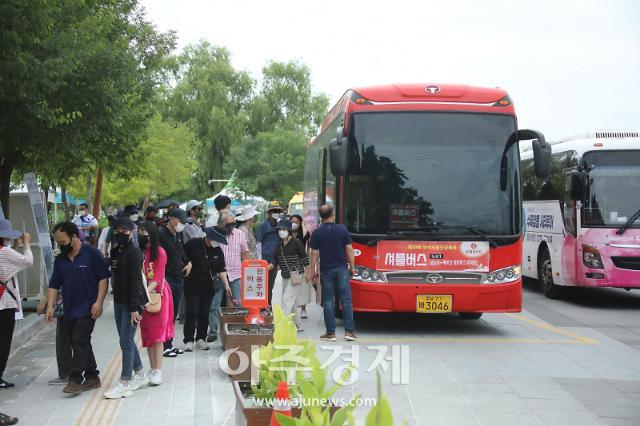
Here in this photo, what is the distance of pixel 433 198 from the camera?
1175cm

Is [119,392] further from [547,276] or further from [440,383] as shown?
[547,276]

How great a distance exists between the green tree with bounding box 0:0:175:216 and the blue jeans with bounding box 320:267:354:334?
13.7ft

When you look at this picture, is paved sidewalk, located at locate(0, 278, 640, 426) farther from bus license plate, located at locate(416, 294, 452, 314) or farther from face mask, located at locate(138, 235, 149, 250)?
face mask, located at locate(138, 235, 149, 250)

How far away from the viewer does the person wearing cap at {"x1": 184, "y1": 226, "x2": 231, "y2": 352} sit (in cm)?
1040

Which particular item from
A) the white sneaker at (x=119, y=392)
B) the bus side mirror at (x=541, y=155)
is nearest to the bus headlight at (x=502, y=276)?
the bus side mirror at (x=541, y=155)

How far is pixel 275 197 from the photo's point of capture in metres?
56.0

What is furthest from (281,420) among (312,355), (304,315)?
(304,315)

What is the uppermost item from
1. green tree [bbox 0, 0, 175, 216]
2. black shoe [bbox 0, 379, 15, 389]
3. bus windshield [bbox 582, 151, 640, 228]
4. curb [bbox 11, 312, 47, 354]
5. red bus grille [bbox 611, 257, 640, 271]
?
green tree [bbox 0, 0, 175, 216]

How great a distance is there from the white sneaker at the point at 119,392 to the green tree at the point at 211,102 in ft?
151

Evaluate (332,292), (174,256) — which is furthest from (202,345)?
(332,292)

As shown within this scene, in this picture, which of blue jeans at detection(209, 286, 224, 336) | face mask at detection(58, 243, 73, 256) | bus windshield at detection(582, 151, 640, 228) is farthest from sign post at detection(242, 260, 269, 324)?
bus windshield at detection(582, 151, 640, 228)

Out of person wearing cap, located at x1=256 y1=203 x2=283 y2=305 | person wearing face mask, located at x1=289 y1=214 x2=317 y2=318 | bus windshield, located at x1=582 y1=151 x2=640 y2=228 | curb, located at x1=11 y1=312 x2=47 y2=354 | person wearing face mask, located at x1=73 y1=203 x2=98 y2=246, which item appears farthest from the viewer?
person wearing face mask, located at x1=73 y1=203 x2=98 y2=246

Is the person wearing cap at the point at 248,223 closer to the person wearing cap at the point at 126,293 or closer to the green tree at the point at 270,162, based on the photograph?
the person wearing cap at the point at 126,293

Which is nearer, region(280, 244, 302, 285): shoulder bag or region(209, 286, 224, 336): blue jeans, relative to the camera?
region(209, 286, 224, 336): blue jeans
